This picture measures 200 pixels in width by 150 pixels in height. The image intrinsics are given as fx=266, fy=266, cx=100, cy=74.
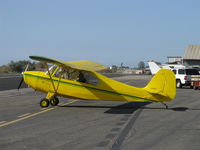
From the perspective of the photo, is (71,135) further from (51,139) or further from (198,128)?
(198,128)

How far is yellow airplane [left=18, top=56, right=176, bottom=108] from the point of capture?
10.8 meters

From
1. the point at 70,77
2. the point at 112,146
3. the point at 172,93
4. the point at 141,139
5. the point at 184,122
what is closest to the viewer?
the point at 112,146

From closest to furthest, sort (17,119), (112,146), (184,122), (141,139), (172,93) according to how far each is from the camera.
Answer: (112,146)
(141,139)
(184,122)
(17,119)
(172,93)

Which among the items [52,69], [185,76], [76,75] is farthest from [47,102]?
[185,76]

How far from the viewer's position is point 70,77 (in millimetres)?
11727

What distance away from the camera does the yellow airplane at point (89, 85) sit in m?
Result: 10.8

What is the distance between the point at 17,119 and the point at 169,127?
5.00 metres

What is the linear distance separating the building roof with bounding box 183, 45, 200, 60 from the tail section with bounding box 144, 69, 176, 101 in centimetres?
4913

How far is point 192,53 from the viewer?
57.4 metres

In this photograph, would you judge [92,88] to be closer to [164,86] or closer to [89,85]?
[89,85]

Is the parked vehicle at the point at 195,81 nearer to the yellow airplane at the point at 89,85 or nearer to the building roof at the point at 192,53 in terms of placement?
the yellow airplane at the point at 89,85

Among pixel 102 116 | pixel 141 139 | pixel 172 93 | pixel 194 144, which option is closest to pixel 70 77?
pixel 102 116

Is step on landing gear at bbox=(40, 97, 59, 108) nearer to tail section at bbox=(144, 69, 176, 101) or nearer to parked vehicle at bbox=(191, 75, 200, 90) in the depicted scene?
tail section at bbox=(144, 69, 176, 101)

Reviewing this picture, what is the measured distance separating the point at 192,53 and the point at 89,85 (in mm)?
50633
